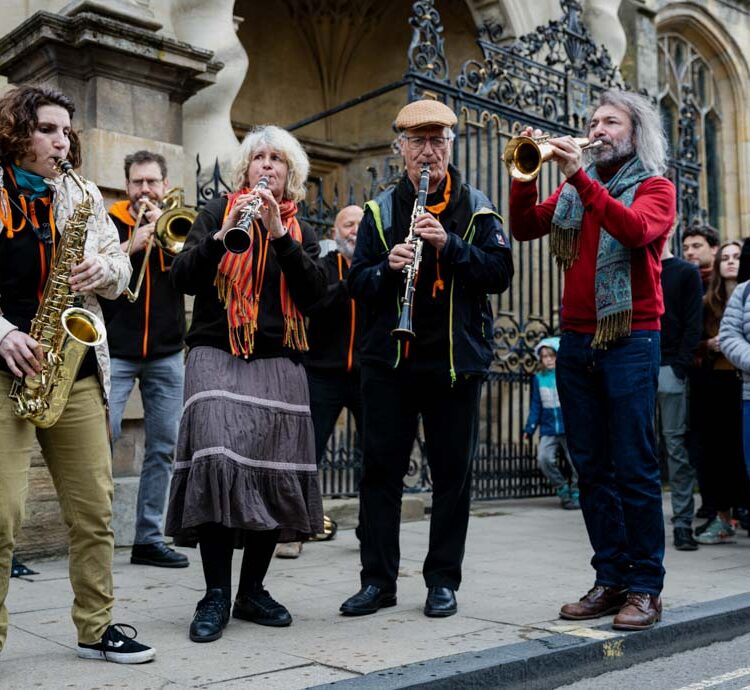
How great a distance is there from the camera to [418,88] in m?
8.20

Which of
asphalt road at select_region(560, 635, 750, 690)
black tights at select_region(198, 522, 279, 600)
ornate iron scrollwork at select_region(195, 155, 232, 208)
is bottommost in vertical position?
asphalt road at select_region(560, 635, 750, 690)

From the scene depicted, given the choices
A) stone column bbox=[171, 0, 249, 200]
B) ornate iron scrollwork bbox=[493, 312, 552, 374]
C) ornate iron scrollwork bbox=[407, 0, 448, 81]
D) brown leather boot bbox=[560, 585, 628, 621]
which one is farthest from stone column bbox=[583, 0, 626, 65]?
brown leather boot bbox=[560, 585, 628, 621]

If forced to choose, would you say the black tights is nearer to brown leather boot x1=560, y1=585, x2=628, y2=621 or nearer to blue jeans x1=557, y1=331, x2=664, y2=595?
brown leather boot x1=560, y1=585, x2=628, y2=621

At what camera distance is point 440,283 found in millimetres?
4309

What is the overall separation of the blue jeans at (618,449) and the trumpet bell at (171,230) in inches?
90.9

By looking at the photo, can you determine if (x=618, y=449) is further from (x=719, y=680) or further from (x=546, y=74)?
(x=546, y=74)

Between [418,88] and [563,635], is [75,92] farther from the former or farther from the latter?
[563,635]

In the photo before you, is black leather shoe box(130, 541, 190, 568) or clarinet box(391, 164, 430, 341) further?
black leather shoe box(130, 541, 190, 568)

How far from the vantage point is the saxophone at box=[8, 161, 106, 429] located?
3.36m

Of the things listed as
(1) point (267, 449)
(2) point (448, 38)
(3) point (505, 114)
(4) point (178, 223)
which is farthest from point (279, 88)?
(1) point (267, 449)

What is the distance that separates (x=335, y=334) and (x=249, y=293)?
1.97 m

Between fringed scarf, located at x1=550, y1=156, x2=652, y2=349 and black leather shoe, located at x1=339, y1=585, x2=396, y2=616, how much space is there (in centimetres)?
142

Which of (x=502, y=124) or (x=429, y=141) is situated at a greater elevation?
(x=502, y=124)

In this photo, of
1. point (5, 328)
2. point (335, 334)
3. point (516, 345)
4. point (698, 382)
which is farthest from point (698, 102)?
point (5, 328)
